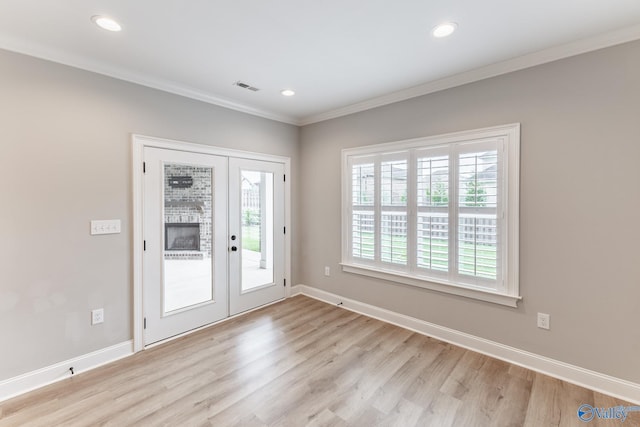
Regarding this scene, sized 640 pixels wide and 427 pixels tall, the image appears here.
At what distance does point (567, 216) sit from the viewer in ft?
7.55

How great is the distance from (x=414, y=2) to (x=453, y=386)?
2.83 meters

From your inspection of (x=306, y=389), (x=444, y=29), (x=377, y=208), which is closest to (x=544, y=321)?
(x=377, y=208)

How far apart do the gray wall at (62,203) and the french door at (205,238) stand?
0.23m

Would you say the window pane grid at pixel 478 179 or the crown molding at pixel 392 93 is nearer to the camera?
the crown molding at pixel 392 93

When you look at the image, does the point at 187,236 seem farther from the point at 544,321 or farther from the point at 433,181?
the point at 544,321

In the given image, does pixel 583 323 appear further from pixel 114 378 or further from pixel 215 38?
pixel 114 378

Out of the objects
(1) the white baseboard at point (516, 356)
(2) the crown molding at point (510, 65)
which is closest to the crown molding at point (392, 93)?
(2) the crown molding at point (510, 65)

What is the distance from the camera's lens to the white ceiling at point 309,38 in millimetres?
1829

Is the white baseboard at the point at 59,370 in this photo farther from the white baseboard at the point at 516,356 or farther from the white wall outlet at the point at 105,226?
the white baseboard at the point at 516,356

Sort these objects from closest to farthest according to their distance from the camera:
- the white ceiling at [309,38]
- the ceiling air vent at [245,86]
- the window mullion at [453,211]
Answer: the white ceiling at [309,38] → the window mullion at [453,211] → the ceiling air vent at [245,86]

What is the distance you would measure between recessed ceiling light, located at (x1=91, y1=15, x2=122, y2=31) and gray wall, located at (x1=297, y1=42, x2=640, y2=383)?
2.91 m

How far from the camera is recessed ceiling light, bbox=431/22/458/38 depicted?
79.0 inches

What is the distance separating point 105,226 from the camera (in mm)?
2588

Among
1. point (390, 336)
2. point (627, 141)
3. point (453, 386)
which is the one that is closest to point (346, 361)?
point (390, 336)
